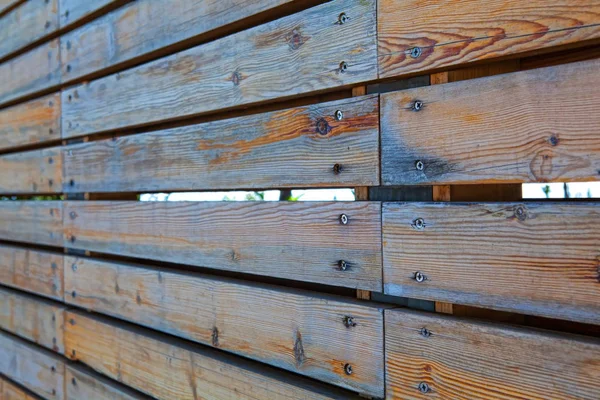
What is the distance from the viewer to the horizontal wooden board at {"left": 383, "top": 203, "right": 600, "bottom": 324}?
1031 mm

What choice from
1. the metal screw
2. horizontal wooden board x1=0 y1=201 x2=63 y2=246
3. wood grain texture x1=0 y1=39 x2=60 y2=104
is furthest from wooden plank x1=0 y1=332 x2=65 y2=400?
the metal screw

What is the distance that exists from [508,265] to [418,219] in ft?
0.72

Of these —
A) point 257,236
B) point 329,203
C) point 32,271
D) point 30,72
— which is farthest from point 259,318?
point 30,72

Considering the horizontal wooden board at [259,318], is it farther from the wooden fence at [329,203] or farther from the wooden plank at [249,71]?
the wooden plank at [249,71]

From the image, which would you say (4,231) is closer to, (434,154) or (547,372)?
(434,154)

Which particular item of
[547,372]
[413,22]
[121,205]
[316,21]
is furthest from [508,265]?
[121,205]

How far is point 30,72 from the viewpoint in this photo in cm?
306

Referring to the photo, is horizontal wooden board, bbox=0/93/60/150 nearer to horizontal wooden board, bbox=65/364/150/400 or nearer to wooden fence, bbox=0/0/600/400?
wooden fence, bbox=0/0/600/400

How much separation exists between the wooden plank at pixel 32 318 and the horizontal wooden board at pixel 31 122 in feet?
2.52

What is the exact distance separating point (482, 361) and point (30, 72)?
105 inches

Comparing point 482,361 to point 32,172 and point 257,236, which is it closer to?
point 257,236

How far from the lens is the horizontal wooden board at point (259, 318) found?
1.42 m

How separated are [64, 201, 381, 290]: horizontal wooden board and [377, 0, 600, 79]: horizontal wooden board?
342mm

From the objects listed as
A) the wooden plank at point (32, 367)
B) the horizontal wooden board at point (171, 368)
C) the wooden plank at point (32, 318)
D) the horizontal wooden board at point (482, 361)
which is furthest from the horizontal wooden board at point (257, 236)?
the wooden plank at point (32, 367)
